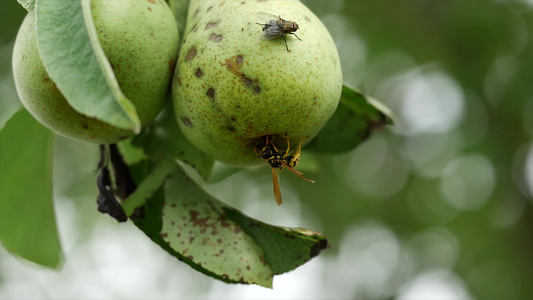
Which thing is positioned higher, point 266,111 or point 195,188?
point 266,111

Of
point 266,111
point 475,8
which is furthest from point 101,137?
point 475,8

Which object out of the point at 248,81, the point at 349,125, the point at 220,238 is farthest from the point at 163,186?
the point at 349,125

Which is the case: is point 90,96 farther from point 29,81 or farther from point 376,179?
point 376,179

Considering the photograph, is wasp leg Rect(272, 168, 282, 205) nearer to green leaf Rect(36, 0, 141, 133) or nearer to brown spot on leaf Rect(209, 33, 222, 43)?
brown spot on leaf Rect(209, 33, 222, 43)

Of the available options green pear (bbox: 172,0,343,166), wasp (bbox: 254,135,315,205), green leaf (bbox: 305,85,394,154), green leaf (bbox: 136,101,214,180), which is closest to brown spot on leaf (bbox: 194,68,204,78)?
green pear (bbox: 172,0,343,166)

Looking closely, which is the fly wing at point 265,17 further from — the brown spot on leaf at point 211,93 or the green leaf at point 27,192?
the green leaf at point 27,192

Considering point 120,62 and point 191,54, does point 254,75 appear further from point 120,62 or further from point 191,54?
point 120,62
